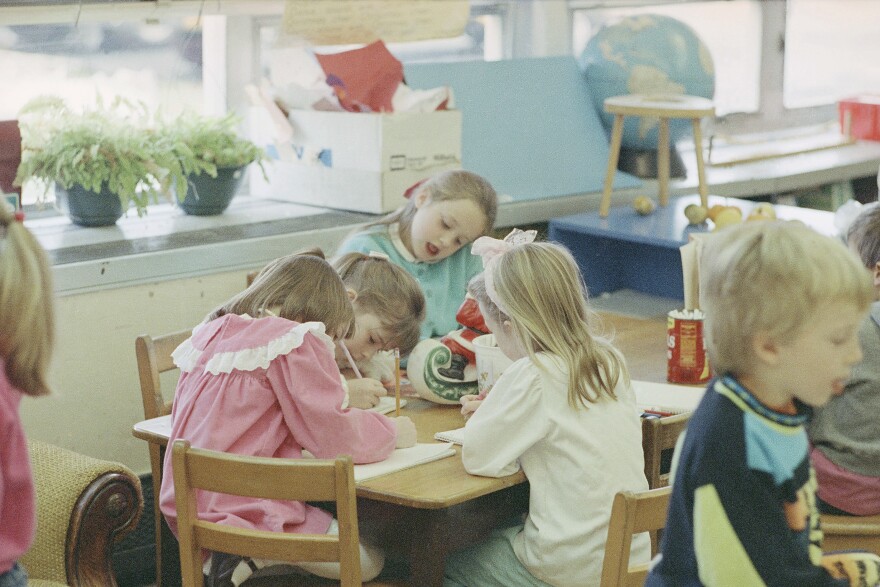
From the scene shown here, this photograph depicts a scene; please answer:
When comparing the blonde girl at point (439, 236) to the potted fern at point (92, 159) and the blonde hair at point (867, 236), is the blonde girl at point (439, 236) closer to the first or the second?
the potted fern at point (92, 159)

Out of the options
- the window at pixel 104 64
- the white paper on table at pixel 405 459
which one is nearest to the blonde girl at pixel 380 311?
the white paper on table at pixel 405 459

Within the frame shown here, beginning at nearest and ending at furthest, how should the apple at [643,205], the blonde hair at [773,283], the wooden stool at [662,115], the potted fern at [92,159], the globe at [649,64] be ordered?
the blonde hair at [773,283]
the potted fern at [92,159]
the wooden stool at [662,115]
the apple at [643,205]
the globe at [649,64]

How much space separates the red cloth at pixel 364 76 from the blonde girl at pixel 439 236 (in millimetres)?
467

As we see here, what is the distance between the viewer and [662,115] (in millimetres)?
3291

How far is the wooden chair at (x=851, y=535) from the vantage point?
207 centimetres

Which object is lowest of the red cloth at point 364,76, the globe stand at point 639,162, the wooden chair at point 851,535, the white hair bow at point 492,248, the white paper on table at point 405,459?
the wooden chair at point 851,535

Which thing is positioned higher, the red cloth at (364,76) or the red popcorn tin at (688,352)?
the red cloth at (364,76)

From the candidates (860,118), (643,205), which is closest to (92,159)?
(643,205)

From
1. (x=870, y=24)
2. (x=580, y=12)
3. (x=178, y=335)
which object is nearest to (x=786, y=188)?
(x=580, y=12)

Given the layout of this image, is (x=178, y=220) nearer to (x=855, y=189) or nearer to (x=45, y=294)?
(x=45, y=294)

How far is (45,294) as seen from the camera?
4.39 ft

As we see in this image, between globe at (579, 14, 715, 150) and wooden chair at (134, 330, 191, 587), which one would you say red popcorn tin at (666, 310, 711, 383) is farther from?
globe at (579, 14, 715, 150)

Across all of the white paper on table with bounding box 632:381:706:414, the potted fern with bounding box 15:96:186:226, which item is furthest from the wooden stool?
the potted fern with bounding box 15:96:186:226

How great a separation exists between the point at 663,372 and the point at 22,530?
4.80ft
